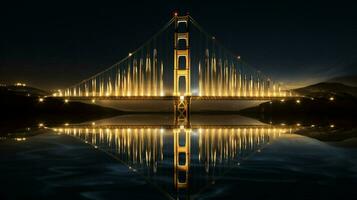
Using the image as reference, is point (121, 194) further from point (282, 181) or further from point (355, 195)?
point (355, 195)

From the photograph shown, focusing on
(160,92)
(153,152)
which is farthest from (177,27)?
(153,152)

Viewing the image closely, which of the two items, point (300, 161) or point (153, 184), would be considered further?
point (300, 161)

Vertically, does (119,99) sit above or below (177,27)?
below

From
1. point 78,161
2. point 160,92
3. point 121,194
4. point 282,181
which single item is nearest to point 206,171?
point 282,181

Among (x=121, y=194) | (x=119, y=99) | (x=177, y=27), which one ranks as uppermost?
(x=177, y=27)

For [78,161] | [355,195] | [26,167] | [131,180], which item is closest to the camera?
[355,195]

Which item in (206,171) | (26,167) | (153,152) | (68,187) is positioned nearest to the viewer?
(68,187)

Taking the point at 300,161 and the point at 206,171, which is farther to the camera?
the point at 300,161

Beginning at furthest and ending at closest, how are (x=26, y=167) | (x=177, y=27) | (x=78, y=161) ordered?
(x=177, y=27)
(x=78, y=161)
(x=26, y=167)

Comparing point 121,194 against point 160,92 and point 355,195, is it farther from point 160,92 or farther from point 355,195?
point 160,92
